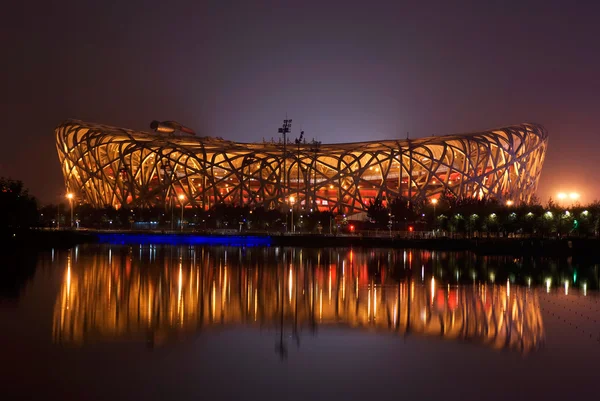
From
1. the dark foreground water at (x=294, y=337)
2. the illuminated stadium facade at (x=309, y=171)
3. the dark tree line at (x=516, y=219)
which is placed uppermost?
the illuminated stadium facade at (x=309, y=171)

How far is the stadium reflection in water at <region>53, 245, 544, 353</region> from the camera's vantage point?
1595 centimetres

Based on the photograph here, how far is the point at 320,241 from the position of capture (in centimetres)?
5566

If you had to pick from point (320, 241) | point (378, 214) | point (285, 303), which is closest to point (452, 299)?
point (285, 303)

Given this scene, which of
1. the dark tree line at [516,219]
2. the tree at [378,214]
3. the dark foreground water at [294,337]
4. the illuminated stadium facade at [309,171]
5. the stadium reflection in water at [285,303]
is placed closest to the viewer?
the dark foreground water at [294,337]

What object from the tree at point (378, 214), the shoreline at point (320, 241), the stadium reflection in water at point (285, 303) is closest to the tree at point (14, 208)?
the shoreline at point (320, 241)

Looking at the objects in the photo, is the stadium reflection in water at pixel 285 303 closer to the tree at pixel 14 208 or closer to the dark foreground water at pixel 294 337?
the dark foreground water at pixel 294 337

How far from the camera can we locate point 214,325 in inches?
648

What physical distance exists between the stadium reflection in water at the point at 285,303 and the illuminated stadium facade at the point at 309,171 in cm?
5106

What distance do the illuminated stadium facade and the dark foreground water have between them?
180ft

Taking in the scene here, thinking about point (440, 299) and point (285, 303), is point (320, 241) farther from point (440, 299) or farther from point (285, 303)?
point (285, 303)

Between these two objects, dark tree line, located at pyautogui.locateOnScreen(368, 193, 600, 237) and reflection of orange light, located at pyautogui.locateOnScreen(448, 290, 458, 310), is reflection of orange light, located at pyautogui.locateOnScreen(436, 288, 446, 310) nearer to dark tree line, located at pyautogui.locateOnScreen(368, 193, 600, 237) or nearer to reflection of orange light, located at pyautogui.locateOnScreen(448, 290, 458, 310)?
reflection of orange light, located at pyautogui.locateOnScreen(448, 290, 458, 310)

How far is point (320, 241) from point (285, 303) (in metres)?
35.5

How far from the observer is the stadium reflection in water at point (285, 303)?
1595 cm

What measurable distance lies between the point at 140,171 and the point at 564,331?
73986 millimetres
